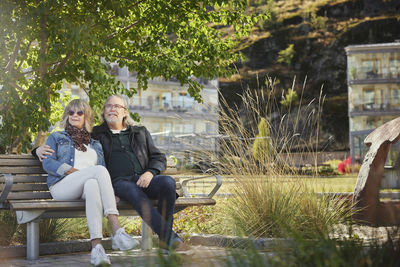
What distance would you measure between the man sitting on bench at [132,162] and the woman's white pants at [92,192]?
9.3 inches

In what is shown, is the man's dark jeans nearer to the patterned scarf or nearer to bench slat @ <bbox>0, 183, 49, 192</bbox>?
the patterned scarf

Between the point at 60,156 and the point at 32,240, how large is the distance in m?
0.66

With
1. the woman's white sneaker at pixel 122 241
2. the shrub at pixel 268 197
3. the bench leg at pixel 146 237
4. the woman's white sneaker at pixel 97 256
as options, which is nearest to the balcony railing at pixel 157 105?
the shrub at pixel 268 197

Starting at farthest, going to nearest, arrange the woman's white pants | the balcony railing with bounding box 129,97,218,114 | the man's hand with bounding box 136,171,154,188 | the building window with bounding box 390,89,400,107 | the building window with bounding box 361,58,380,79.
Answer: the balcony railing with bounding box 129,97,218,114 < the building window with bounding box 390,89,400,107 < the building window with bounding box 361,58,380,79 < the man's hand with bounding box 136,171,154,188 < the woman's white pants

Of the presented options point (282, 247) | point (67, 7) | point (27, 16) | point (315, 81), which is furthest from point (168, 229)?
point (315, 81)

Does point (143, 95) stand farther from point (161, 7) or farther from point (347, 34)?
point (161, 7)

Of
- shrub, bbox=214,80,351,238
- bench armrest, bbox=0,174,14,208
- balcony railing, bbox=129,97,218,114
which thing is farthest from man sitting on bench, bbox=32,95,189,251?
balcony railing, bbox=129,97,218,114

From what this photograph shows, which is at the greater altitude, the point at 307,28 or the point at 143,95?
the point at 307,28

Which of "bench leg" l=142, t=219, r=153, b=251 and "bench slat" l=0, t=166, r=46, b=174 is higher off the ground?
"bench slat" l=0, t=166, r=46, b=174

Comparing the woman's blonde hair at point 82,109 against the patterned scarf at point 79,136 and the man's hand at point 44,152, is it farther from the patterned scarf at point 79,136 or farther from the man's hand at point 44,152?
the man's hand at point 44,152

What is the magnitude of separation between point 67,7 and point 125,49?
3.45 feet

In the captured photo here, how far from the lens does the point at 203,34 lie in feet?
26.2

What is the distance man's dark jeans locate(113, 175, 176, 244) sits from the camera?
4.50 metres

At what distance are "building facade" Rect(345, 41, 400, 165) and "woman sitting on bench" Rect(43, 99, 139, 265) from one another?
135 feet
